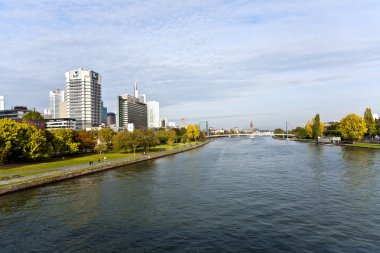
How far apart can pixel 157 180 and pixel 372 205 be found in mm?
29757

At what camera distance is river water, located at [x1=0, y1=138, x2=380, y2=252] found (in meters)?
21.6

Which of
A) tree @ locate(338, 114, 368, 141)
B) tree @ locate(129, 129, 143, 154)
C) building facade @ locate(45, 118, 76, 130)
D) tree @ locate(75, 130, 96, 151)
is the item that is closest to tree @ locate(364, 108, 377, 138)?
tree @ locate(338, 114, 368, 141)

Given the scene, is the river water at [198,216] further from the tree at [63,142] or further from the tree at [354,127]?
the tree at [354,127]

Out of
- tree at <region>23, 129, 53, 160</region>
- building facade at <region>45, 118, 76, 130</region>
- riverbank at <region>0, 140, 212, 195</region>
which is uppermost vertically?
building facade at <region>45, 118, 76, 130</region>

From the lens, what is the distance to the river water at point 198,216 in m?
21.6

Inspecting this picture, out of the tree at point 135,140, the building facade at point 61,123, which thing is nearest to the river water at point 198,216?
the tree at point 135,140

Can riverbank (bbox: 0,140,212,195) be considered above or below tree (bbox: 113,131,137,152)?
below

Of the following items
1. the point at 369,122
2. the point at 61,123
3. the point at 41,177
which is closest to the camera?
the point at 41,177

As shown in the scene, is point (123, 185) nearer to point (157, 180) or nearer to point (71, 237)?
point (157, 180)

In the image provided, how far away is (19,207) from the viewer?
3272 centimetres

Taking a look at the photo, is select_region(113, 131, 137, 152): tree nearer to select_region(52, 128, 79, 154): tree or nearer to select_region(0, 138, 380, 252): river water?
select_region(52, 128, 79, 154): tree

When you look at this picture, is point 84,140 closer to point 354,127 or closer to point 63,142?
point 63,142

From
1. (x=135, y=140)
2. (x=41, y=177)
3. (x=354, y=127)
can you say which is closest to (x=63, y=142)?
(x=135, y=140)

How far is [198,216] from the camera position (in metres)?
27.7
